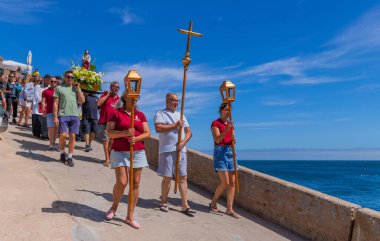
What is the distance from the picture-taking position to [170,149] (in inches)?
226

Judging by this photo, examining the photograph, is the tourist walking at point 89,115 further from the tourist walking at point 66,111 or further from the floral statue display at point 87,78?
the tourist walking at point 66,111

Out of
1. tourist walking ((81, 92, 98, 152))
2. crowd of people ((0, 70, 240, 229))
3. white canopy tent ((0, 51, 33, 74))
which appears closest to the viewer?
crowd of people ((0, 70, 240, 229))

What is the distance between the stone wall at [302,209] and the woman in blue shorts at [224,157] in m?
0.57

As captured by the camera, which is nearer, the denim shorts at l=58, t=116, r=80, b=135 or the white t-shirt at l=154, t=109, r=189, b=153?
the white t-shirt at l=154, t=109, r=189, b=153

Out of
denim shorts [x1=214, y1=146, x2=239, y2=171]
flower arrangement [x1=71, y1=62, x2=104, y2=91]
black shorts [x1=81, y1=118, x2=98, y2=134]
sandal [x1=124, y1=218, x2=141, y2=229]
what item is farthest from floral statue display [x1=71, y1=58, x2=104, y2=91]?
sandal [x1=124, y1=218, x2=141, y2=229]

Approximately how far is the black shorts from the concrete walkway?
1.53 meters

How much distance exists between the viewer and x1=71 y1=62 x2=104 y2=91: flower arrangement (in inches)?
373

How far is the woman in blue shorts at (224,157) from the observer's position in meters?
5.98

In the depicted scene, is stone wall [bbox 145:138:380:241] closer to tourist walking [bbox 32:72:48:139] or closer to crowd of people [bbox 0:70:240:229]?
crowd of people [bbox 0:70:240:229]

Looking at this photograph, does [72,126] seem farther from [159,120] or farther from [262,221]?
[262,221]

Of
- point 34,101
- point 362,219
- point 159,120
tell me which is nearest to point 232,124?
point 159,120

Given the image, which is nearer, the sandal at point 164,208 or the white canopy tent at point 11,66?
the sandal at point 164,208

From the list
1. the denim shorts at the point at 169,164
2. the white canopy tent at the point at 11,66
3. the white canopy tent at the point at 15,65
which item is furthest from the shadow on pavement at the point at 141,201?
the white canopy tent at the point at 11,66

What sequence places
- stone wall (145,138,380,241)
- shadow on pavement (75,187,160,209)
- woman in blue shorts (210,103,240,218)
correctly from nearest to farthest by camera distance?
stone wall (145,138,380,241) < shadow on pavement (75,187,160,209) < woman in blue shorts (210,103,240,218)
